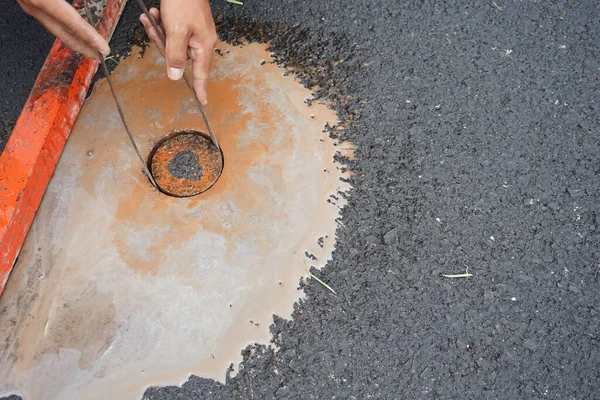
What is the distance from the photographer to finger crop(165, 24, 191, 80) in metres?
1.68

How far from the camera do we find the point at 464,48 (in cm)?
239

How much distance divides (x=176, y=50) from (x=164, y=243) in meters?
0.74

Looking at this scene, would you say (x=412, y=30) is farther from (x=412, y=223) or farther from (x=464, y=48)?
(x=412, y=223)

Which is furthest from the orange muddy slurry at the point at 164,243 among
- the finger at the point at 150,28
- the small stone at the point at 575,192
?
the small stone at the point at 575,192

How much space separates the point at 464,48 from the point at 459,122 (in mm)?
392

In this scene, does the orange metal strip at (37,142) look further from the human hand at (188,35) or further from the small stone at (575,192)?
the small stone at (575,192)

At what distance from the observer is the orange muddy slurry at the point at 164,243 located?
1889 mm

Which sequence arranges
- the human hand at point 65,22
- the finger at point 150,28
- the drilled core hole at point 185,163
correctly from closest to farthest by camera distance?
the human hand at point 65,22
the finger at point 150,28
the drilled core hole at point 185,163

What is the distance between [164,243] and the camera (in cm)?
205

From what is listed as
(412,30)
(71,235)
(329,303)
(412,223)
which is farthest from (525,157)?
(71,235)

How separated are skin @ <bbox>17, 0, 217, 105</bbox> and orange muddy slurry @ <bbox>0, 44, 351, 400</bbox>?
474 millimetres

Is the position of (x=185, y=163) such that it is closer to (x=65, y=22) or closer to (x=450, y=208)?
(x=65, y=22)

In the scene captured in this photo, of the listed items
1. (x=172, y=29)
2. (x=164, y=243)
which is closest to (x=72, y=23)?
(x=172, y=29)

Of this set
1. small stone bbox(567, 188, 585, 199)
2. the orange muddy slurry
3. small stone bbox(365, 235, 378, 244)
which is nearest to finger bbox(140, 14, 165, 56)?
the orange muddy slurry
